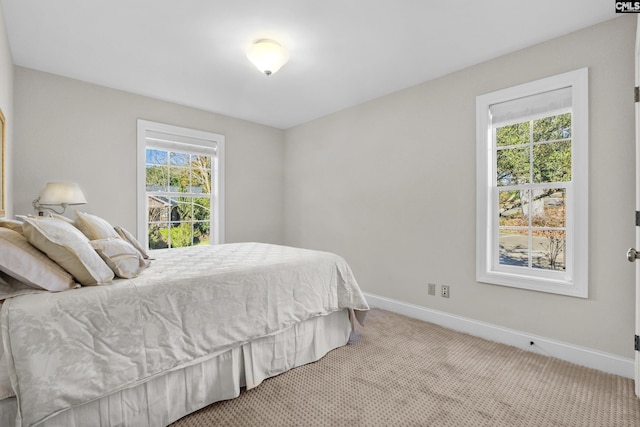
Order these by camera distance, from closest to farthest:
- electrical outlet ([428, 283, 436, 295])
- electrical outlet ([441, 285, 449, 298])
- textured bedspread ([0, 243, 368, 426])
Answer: textured bedspread ([0, 243, 368, 426]) < electrical outlet ([441, 285, 449, 298]) < electrical outlet ([428, 283, 436, 295])

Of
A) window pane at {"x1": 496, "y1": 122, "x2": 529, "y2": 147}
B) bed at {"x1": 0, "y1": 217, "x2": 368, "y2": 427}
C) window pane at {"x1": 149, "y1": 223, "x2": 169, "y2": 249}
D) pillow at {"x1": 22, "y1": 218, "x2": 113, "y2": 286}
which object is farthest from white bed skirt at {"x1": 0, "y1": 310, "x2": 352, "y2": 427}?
window pane at {"x1": 149, "y1": 223, "x2": 169, "y2": 249}

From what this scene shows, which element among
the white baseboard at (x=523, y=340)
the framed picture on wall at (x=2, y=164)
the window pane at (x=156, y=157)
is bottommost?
the white baseboard at (x=523, y=340)

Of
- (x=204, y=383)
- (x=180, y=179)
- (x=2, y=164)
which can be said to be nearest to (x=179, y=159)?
(x=180, y=179)

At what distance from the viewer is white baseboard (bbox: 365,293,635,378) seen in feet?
7.07

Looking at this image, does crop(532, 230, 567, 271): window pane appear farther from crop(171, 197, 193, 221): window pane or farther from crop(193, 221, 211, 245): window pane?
crop(171, 197, 193, 221): window pane

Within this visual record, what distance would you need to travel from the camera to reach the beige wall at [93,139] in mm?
2883

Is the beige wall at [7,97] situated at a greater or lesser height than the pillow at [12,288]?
greater

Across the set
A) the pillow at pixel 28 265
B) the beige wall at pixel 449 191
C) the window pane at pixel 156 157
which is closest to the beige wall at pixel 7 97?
the window pane at pixel 156 157

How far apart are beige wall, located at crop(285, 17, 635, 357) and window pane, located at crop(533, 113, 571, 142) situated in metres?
0.21

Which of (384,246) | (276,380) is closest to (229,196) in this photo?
(384,246)

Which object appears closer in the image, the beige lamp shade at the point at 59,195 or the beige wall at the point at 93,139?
the beige lamp shade at the point at 59,195

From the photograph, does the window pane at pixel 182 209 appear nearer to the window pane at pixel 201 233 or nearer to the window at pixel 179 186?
the window at pixel 179 186

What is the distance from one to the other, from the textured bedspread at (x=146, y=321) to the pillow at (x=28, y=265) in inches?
2.4

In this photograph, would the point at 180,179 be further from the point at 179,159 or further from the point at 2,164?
the point at 2,164
